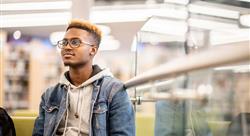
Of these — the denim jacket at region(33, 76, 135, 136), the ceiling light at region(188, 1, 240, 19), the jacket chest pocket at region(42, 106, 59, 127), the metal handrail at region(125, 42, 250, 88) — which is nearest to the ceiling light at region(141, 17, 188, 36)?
the ceiling light at region(188, 1, 240, 19)

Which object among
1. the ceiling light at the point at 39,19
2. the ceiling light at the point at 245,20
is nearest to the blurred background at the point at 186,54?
the ceiling light at the point at 245,20

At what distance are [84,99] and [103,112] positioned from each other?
17 centimetres

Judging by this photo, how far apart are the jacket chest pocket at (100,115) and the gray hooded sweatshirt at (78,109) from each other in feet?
0.22

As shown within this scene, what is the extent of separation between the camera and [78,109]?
181 centimetres

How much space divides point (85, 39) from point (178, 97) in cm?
83

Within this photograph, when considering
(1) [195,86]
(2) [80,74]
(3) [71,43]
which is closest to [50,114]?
(2) [80,74]

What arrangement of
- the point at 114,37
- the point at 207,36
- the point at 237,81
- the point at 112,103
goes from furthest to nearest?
the point at 114,37 < the point at 112,103 < the point at 207,36 < the point at 237,81

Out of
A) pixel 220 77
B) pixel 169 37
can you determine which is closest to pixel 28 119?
pixel 169 37

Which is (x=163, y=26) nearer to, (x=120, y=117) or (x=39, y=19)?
(x=120, y=117)

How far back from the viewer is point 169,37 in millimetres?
2049

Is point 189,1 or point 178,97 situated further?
point 189,1

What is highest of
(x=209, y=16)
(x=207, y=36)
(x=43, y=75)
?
(x=209, y=16)

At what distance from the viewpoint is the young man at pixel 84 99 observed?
1.70 meters

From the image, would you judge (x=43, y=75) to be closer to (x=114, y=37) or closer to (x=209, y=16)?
(x=114, y=37)
